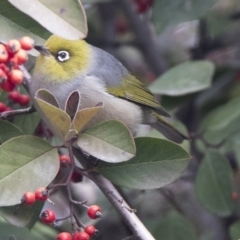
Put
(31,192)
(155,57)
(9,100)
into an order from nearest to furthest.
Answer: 1. (31,192)
2. (9,100)
3. (155,57)

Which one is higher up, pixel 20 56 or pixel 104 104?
pixel 20 56

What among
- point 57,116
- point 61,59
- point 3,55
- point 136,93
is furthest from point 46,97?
point 136,93

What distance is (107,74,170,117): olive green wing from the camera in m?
2.86

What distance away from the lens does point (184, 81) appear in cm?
295

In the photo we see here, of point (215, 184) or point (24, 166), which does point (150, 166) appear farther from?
point (215, 184)

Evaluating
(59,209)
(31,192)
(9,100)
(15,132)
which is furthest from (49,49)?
(59,209)

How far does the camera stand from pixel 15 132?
2098 mm

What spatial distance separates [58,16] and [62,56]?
91cm

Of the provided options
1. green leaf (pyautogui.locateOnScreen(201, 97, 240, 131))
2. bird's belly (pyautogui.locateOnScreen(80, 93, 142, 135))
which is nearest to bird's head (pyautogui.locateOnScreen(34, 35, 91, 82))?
bird's belly (pyautogui.locateOnScreen(80, 93, 142, 135))

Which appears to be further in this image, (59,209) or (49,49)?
(59,209)

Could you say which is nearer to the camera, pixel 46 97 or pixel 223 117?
pixel 46 97

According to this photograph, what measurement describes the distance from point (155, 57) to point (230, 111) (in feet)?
2.94

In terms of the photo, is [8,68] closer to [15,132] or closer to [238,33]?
[15,132]

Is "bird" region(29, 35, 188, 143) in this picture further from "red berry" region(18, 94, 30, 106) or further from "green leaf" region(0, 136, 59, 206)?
"green leaf" region(0, 136, 59, 206)
